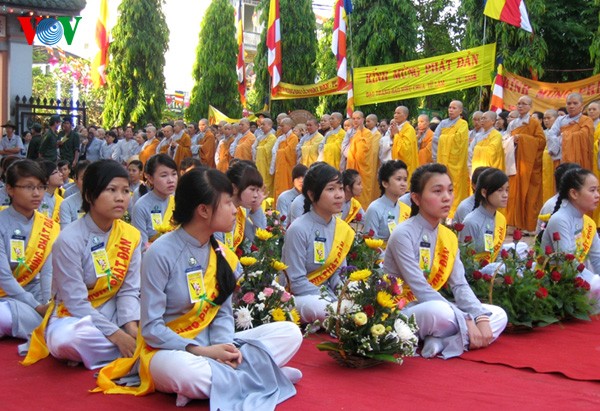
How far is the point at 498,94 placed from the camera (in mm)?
11727

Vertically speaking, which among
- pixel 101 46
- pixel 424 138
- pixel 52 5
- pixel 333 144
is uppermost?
pixel 101 46

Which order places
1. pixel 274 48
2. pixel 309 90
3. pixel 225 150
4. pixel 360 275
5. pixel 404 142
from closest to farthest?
1. pixel 360 275
2. pixel 404 142
3. pixel 309 90
4. pixel 274 48
5. pixel 225 150

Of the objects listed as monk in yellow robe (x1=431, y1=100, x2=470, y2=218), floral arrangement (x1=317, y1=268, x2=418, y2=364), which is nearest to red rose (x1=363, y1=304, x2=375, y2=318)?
floral arrangement (x1=317, y1=268, x2=418, y2=364)

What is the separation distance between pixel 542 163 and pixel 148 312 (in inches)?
312

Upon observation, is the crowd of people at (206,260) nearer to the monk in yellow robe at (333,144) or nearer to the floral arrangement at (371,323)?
the floral arrangement at (371,323)

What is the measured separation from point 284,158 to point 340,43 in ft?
7.03

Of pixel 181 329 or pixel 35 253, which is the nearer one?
pixel 181 329

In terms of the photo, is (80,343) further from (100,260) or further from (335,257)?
(335,257)

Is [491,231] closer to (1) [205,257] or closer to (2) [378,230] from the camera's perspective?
(2) [378,230]

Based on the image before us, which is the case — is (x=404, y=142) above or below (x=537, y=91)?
below

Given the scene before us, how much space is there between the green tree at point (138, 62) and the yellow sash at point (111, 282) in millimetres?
19376

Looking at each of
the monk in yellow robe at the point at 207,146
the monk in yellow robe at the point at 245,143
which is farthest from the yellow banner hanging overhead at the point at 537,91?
the monk in yellow robe at the point at 207,146

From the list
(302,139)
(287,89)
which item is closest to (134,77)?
(287,89)

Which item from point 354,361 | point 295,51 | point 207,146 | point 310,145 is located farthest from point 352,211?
point 295,51
